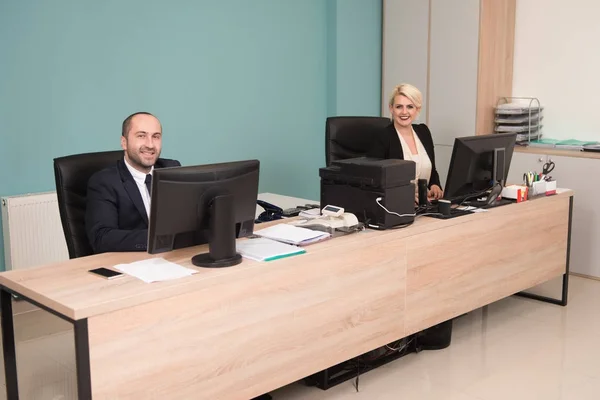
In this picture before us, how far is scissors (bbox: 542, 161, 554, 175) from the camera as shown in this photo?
4.66 m

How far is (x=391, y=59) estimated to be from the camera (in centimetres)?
604

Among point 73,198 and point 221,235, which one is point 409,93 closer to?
point 221,235

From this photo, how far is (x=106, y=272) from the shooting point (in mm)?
2561

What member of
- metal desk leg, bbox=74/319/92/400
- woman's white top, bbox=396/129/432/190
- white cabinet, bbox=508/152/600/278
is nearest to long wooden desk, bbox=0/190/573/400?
metal desk leg, bbox=74/319/92/400

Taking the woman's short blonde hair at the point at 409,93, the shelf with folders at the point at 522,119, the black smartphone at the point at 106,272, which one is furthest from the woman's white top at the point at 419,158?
the black smartphone at the point at 106,272

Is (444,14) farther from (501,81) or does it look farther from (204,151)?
(204,151)

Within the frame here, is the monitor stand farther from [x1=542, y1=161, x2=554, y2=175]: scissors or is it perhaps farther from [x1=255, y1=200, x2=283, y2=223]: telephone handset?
[x1=542, y1=161, x2=554, y2=175]: scissors

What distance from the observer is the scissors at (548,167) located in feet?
15.3

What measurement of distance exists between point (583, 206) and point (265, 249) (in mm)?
2939

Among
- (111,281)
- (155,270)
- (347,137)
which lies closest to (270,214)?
(347,137)

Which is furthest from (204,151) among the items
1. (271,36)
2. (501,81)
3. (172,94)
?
(501,81)

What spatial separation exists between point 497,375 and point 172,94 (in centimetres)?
279

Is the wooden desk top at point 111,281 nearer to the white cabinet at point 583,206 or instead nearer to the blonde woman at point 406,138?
the blonde woman at point 406,138

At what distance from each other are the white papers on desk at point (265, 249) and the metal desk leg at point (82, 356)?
755mm
